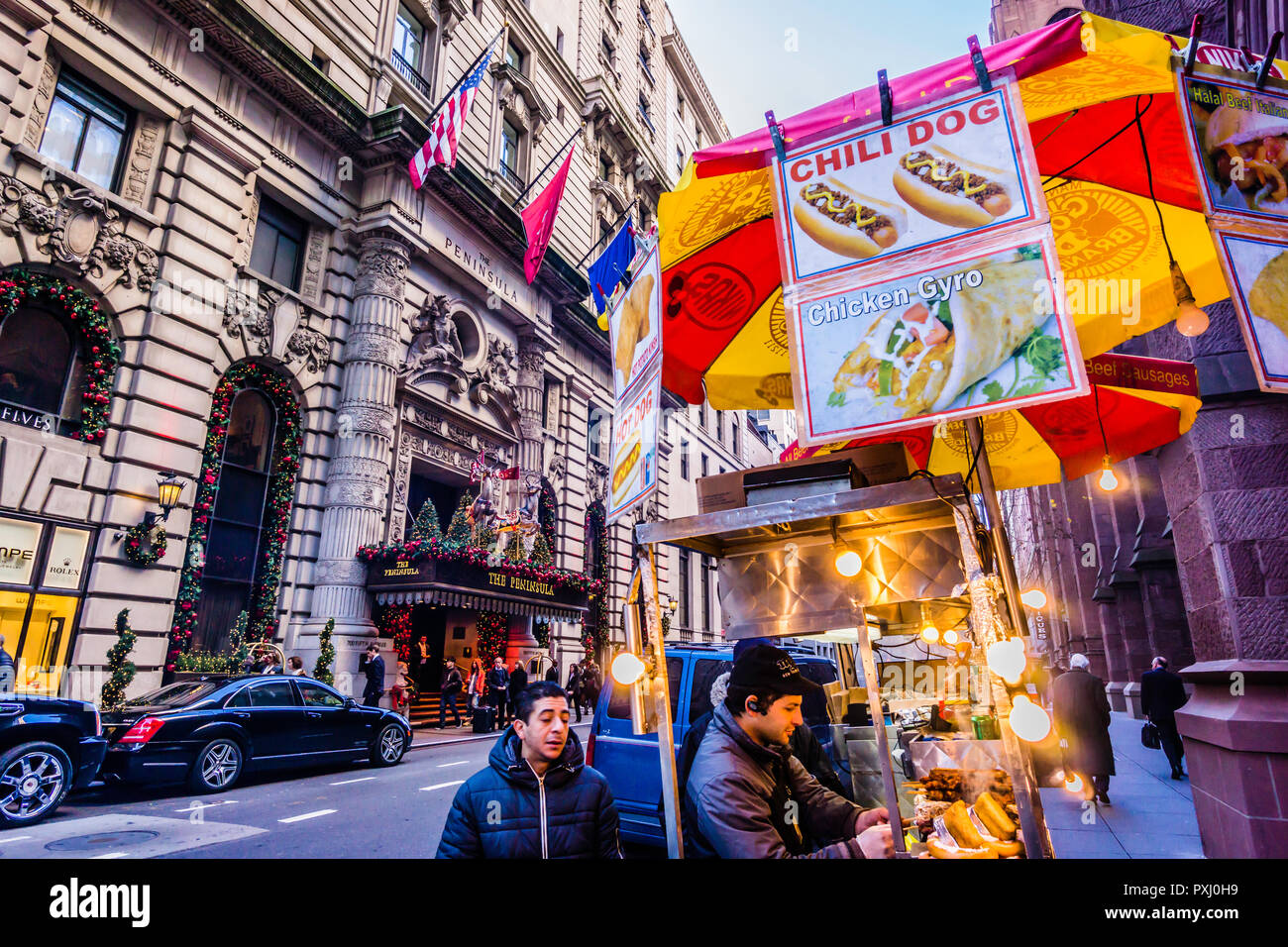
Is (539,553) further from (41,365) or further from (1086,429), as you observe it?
(1086,429)

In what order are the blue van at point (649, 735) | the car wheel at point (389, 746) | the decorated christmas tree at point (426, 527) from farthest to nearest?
the decorated christmas tree at point (426, 527) < the car wheel at point (389, 746) < the blue van at point (649, 735)

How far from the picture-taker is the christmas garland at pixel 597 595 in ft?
84.9

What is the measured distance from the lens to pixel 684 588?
119ft

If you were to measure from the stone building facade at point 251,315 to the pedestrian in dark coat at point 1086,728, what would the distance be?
1483 centimetres

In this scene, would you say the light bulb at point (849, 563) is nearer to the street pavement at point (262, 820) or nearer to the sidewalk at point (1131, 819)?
the sidewalk at point (1131, 819)

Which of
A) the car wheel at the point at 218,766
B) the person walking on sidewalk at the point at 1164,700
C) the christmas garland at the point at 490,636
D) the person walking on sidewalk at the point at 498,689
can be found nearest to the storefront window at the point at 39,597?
the car wheel at the point at 218,766

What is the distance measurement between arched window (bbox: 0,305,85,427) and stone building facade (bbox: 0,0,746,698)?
0.04 m

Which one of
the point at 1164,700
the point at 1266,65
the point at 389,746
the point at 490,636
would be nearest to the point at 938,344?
the point at 1266,65

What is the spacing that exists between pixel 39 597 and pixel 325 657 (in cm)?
523

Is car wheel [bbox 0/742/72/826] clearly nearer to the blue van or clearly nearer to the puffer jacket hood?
the blue van

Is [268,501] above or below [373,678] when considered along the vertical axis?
above

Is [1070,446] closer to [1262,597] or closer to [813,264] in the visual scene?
[1262,597]
